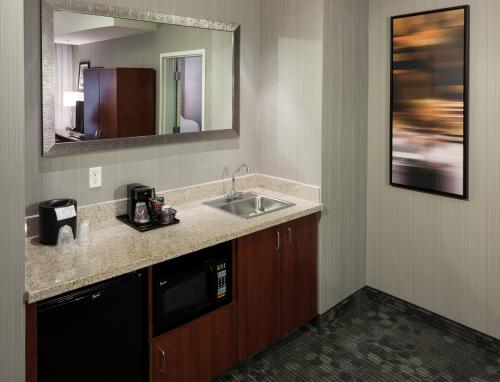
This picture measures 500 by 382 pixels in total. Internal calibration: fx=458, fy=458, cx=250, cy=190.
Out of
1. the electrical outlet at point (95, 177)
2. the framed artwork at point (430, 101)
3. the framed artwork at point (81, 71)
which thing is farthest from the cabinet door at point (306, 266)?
the framed artwork at point (81, 71)

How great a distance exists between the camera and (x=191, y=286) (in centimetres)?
230

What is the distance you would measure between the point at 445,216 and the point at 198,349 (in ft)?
5.89

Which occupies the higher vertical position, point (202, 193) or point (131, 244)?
point (202, 193)

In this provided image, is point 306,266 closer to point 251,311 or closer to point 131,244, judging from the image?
point 251,311

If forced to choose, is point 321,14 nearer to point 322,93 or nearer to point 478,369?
point 322,93

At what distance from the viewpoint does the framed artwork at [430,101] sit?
2.80m

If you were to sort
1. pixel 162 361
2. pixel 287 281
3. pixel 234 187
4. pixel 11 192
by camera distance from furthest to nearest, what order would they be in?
pixel 234 187
pixel 287 281
pixel 162 361
pixel 11 192

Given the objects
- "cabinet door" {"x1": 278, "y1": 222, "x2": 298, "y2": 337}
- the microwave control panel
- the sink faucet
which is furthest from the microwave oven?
the sink faucet

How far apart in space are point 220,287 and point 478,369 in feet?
5.11

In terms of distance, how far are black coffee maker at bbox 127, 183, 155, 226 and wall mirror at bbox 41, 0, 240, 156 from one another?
0.94ft

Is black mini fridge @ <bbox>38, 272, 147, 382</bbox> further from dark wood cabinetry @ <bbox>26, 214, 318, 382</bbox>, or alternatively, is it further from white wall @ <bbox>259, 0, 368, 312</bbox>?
white wall @ <bbox>259, 0, 368, 312</bbox>

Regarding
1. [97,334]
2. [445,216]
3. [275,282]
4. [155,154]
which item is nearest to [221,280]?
[275,282]

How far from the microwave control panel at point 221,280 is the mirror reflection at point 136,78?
2.94ft

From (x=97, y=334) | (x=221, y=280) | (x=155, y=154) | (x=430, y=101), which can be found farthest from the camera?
(x=430, y=101)
